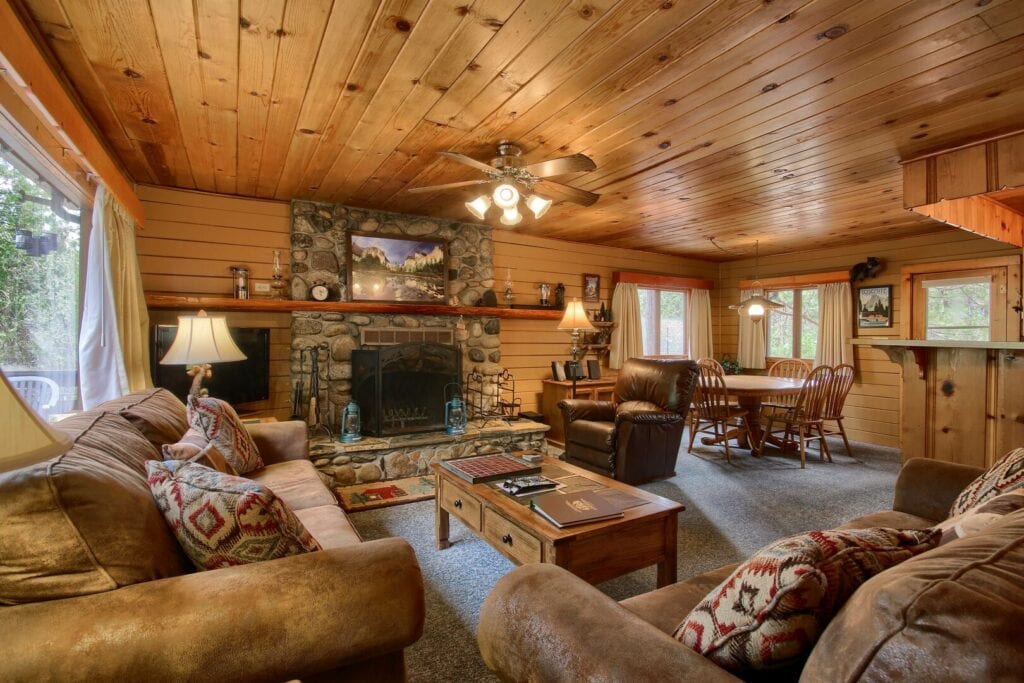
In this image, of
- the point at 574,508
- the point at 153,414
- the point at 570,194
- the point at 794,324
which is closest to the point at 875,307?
the point at 794,324

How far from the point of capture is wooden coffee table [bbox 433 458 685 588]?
1808 millimetres

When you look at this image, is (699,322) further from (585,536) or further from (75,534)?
(75,534)

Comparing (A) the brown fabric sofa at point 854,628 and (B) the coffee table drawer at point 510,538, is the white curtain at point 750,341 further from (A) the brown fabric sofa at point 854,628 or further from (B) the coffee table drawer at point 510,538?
(A) the brown fabric sofa at point 854,628

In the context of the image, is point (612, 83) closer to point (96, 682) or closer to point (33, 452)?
point (33, 452)

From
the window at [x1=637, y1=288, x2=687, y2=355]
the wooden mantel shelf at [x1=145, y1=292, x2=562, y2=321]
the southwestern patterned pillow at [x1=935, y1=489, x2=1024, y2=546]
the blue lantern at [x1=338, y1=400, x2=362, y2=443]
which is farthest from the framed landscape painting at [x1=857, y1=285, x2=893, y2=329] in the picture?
the blue lantern at [x1=338, y1=400, x2=362, y2=443]

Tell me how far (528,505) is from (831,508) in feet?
8.08

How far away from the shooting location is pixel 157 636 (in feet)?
3.23

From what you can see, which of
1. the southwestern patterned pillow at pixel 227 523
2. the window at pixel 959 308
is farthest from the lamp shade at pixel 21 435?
the window at pixel 959 308

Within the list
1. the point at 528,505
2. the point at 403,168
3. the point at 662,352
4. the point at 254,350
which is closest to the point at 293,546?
the point at 528,505

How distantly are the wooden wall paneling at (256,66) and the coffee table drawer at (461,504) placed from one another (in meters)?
2.05

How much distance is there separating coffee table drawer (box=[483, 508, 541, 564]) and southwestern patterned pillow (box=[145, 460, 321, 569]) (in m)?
0.89

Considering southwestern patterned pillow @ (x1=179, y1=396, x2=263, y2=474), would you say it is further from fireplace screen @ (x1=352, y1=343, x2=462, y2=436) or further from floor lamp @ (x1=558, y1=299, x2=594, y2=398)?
floor lamp @ (x1=558, y1=299, x2=594, y2=398)

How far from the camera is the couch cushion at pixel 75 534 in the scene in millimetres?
979

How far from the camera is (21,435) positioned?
2.27 feet
